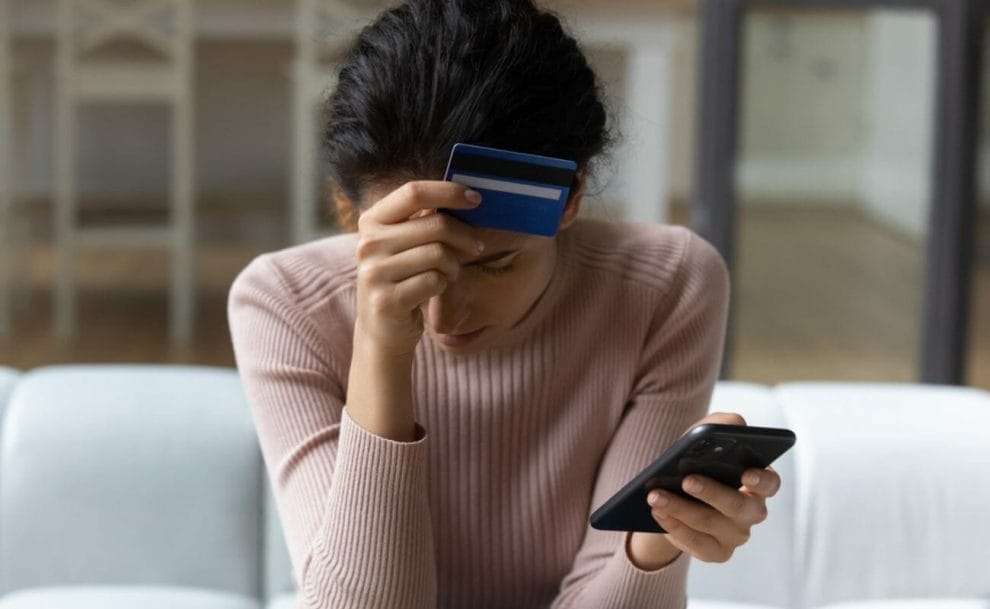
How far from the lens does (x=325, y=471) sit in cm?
120

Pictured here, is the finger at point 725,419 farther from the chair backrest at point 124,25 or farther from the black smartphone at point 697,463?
the chair backrest at point 124,25

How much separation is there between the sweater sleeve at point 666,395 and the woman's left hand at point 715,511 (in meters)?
0.13

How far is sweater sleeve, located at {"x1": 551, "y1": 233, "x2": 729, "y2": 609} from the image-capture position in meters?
1.24

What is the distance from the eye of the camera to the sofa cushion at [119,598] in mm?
1678

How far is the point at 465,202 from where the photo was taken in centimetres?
101

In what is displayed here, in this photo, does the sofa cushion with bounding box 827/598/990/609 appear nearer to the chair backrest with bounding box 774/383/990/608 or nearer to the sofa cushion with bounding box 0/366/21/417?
the chair backrest with bounding box 774/383/990/608

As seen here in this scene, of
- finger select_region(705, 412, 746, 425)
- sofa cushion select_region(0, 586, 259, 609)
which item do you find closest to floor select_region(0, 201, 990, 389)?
sofa cushion select_region(0, 586, 259, 609)

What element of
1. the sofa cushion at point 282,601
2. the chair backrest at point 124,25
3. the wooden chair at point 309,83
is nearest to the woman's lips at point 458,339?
the sofa cushion at point 282,601

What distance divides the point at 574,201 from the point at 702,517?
0.29 metres

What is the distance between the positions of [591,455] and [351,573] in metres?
0.26

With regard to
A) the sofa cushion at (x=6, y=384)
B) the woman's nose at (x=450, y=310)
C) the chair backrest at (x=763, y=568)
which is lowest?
the chair backrest at (x=763, y=568)

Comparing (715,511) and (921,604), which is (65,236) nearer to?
(921,604)

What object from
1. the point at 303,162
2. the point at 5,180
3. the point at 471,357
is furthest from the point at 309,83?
the point at 471,357

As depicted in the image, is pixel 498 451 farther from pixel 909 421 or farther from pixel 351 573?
pixel 909 421
